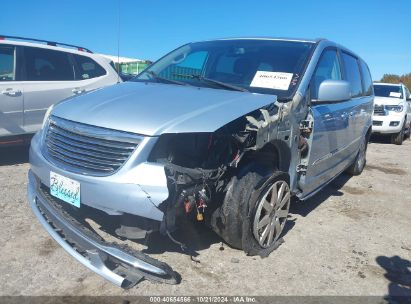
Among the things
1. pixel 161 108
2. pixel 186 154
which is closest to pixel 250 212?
pixel 186 154

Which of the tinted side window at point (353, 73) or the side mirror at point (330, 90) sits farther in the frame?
the tinted side window at point (353, 73)

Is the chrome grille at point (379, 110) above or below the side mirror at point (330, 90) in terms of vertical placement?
below

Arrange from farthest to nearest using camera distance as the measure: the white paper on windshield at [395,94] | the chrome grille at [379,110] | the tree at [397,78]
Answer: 1. the tree at [397,78]
2. the white paper on windshield at [395,94]
3. the chrome grille at [379,110]

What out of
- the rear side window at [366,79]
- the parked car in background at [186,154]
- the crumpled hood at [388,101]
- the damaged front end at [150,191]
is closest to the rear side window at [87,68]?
the parked car in background at [186,154]

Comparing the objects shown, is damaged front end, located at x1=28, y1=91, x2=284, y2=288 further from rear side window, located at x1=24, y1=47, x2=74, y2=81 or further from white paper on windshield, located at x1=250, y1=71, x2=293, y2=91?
rear side window, located at x1=24, y1=47, x2=74, y2=81

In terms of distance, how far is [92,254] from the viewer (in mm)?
2564

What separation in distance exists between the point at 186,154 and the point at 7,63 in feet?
13.3

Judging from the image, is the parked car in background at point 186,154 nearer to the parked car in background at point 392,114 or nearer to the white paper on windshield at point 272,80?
the white paper on windshield at point 272,80

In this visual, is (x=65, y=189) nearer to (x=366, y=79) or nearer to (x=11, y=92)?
(x=11, y=92)

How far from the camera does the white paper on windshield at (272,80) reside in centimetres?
347

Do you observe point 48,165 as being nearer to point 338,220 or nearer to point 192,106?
point 192,106

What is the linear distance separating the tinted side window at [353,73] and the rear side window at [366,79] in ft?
0.94

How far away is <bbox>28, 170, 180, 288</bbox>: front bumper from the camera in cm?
248

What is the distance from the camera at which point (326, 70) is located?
414 cm
